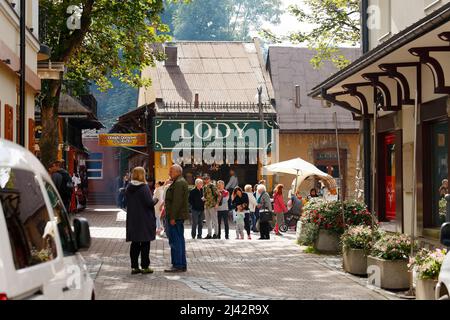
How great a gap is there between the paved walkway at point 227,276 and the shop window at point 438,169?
2.03 meters

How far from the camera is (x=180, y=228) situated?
16.4m

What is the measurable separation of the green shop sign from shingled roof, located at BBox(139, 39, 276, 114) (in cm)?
57

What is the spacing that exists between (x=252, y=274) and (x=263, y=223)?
434 inches

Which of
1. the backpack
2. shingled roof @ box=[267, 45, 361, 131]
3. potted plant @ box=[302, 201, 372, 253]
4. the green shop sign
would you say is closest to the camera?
potted plant @ box=[302, 201, 372, 253]

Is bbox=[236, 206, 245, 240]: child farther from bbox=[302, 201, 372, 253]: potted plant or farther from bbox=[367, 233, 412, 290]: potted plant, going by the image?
bbox=[367, 233, 412, 290]: potted plant

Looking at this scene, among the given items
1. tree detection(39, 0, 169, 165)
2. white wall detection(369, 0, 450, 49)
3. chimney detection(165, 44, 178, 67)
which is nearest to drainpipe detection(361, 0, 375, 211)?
white wall detection(369, 0, 450, 49)

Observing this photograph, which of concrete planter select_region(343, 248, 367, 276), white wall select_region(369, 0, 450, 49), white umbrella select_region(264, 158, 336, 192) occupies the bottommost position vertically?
concrete planter select_region(343, 248, 367, 276)

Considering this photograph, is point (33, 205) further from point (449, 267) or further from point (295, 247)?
point (295, 247)

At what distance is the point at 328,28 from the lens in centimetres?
3428

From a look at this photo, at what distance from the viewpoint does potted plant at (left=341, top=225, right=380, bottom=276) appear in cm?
1567

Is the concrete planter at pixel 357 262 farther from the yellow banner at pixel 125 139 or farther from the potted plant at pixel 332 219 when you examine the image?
the yellow banner at pixel 125 139
